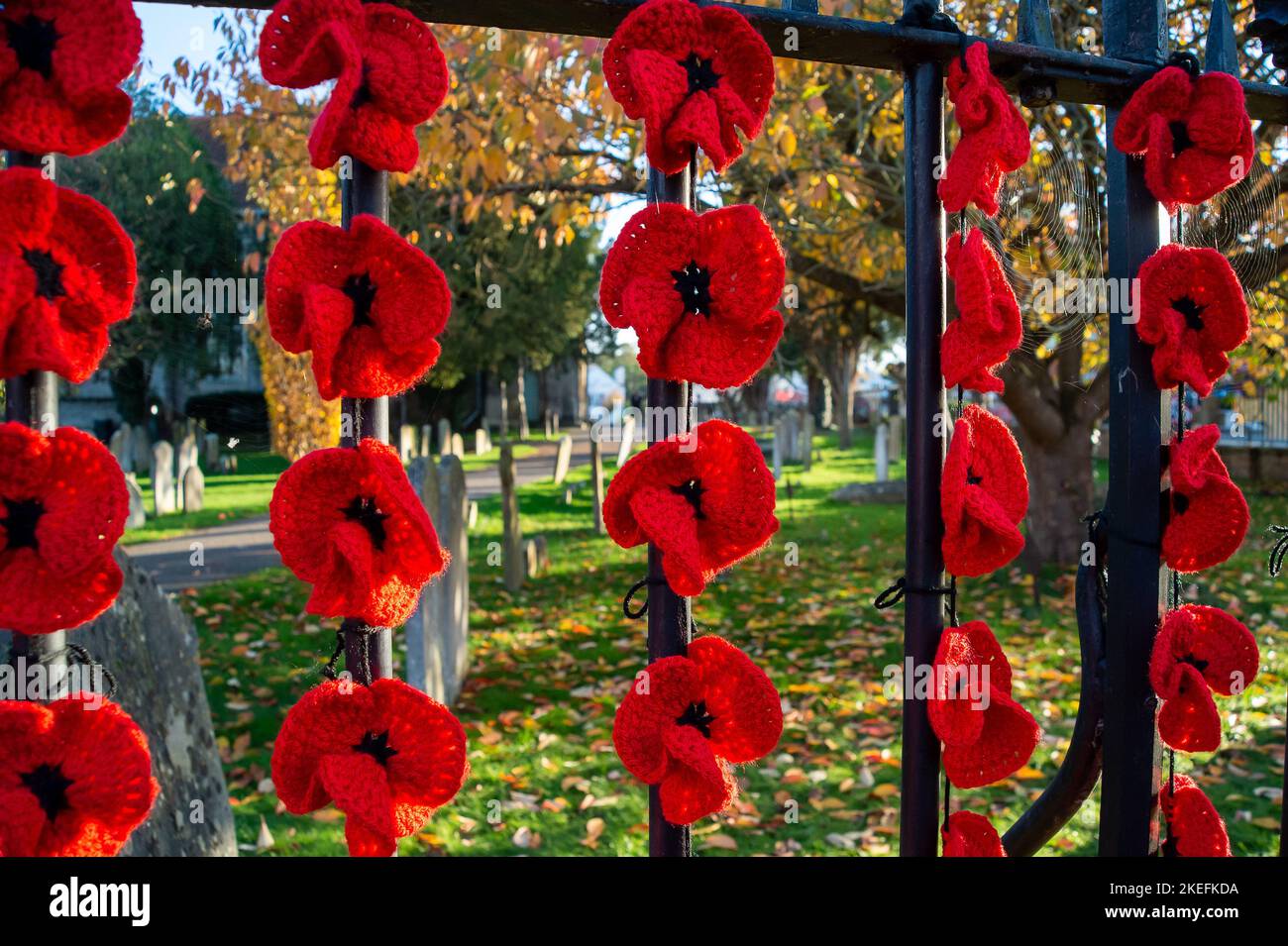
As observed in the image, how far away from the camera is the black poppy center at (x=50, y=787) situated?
1.20 m

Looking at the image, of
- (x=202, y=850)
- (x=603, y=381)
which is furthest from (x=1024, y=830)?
(x=603, y=381)

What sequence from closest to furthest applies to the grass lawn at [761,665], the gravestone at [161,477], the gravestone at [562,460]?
the grass lawn at [761,665] → the gravestone at [161,477] → the gravestone at [562,460]

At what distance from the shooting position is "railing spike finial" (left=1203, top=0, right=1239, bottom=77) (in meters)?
1.67

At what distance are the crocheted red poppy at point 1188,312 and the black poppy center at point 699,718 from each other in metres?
0.99

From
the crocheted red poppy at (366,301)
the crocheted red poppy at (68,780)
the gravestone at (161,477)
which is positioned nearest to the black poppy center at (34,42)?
the crocheted red poppy at (366,301)

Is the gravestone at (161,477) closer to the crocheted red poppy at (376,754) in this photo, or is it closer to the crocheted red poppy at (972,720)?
the crocheted red poppy at (376,754)

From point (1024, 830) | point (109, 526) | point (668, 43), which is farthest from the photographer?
point (1024, 830)

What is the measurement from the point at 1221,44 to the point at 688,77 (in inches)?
41.5

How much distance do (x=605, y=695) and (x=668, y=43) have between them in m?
5.33

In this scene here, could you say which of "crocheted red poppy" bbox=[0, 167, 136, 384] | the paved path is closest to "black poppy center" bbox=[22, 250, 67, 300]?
"crocheted red poppy" bbox=[0, 167, 136, 384]

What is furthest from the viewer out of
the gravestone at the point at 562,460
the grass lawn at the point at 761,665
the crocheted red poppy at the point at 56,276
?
the gravestone at the point at 562,460

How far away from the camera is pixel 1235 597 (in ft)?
27.7

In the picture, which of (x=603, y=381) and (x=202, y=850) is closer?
(x=202, y=850)
